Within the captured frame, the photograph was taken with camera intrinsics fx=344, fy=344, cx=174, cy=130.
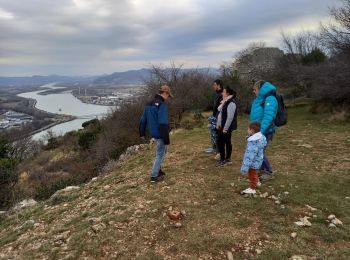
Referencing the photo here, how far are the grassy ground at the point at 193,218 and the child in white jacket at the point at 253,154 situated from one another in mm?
378

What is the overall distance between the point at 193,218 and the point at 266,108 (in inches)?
99.5

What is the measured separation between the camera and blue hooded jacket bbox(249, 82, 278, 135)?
6.34 meters

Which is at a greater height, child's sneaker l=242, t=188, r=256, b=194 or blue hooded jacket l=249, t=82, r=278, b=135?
blue hooded jacket l=249, t=82, r=278, b=135

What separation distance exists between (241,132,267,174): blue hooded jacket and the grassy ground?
1.84ft

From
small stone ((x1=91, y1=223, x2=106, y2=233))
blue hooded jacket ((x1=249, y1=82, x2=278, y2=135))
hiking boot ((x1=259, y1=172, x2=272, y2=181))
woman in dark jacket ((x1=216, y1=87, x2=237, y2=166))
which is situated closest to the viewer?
small stone ((x1=91, y1=223, x2=106, y2=233))

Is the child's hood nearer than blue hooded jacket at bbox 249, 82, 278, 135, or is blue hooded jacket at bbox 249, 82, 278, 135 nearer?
the child's hood

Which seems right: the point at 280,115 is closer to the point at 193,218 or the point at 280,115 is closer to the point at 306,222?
the point at 306,222

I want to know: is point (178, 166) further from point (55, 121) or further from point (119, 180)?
point (55, 121)

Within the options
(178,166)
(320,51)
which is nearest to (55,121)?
(320,51)

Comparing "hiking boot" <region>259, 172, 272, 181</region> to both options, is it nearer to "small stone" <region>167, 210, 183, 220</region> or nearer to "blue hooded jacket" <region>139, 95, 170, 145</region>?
"blue hooded jacket" <region>139, 95, 170, 145</region>

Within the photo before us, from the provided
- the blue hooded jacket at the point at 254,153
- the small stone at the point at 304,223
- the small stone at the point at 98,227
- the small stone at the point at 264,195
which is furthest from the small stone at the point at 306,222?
the small stone at the point at 98,227

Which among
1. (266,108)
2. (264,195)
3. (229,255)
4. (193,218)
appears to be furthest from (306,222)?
(266,108)

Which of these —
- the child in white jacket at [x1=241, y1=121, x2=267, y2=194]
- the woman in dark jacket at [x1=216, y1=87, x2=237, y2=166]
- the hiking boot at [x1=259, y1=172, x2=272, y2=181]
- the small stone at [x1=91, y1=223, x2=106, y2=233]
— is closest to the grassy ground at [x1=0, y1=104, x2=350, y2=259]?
the small stone at [x1=91, y1=223, x2=106, y2=233]

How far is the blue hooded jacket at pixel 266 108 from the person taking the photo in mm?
6340
